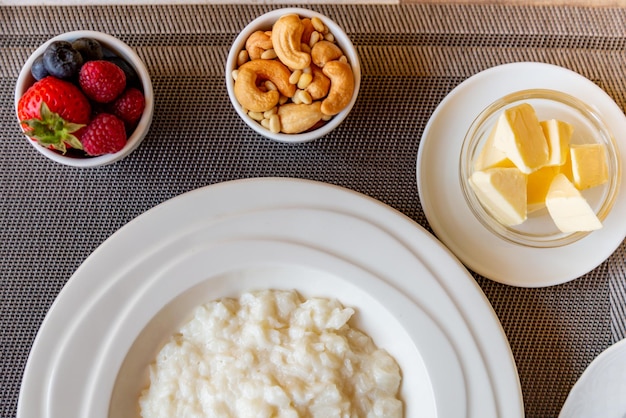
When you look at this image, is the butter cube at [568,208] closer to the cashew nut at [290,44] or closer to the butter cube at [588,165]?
the butter cube at [588,165]

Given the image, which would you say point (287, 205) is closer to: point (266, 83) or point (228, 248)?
point (228, 248)

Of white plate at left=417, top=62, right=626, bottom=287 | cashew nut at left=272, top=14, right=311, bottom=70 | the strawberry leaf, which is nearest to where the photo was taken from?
the strawberry leaf

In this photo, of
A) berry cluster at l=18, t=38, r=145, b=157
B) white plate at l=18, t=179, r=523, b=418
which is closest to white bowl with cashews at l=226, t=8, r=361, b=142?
white plate at l=18, t=179, r=523, b=418

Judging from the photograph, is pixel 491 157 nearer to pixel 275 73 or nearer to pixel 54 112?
pixel 275 73

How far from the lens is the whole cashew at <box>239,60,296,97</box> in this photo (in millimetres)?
1403

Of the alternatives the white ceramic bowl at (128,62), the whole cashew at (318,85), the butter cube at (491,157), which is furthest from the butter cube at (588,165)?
the white ceramic bowl at (128,62)

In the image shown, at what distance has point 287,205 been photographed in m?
1.39

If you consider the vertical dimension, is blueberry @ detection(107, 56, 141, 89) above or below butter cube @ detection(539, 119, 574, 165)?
above

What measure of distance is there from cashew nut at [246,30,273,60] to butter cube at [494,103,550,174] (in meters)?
0.53

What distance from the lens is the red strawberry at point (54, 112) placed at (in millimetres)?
1286

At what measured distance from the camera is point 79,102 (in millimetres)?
1322

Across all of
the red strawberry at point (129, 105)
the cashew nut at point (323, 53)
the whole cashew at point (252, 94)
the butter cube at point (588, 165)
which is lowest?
the butter cube at point (588, 165)

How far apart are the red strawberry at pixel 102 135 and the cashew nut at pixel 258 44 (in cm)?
33

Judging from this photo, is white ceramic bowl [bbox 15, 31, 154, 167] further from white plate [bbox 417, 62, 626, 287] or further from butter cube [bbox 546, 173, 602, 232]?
butter cube [bbox 546, 173, 602, 232]
